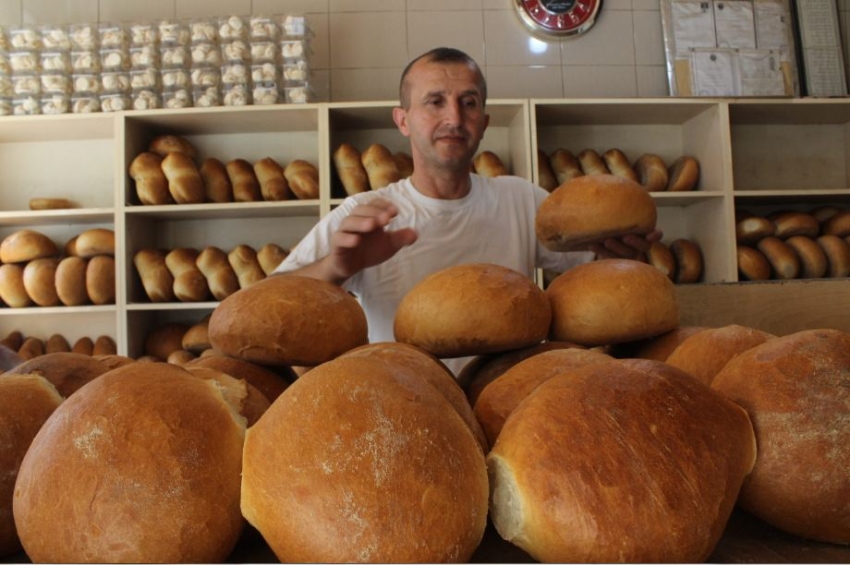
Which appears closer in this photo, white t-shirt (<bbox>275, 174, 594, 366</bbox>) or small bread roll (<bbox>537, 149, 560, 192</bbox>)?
white t-shirt (<bbox>275, 174, 594, 366</bbox>)

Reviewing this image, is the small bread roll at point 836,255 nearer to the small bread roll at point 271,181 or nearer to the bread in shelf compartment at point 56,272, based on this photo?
the small bread roll at point 271,181

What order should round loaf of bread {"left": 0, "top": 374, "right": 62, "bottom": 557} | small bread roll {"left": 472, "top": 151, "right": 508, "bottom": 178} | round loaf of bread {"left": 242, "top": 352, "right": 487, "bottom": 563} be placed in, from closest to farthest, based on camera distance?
round loaf of bread {"left": 242, "top": 352, "right": 487, "bottom": 563}
round loaf of bread {"left": 0, "top": 374, "right": 62, "bottom": 557}
small bread roll {"left": 472, "top": 151, "right": 508, "bottom": 178}

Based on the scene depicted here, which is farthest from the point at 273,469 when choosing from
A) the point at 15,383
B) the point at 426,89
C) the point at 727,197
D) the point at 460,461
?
the point at 727,197

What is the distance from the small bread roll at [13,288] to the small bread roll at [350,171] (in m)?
1.81

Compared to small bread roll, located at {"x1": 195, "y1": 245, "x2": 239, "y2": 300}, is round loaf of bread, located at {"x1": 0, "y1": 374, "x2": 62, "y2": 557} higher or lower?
lower

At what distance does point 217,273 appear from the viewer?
3.28 m

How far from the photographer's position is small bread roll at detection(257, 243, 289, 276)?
3.31 meters

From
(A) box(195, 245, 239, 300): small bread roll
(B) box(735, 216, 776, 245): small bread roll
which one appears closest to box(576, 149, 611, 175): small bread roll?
(B) box(735, 216, 776, 245): small bread roll

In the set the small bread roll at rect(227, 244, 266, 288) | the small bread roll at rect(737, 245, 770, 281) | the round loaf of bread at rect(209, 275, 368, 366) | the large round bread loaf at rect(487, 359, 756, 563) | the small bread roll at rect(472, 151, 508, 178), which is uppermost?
the small bread roll at rect(472, 151, 508, 178)

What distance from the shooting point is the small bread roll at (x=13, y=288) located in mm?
3309

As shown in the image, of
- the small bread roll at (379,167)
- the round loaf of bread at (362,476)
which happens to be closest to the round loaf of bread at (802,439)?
the round loaf of bread at (362,476)

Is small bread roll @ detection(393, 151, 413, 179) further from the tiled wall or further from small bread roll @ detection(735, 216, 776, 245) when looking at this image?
small bread roll @ detection(735, 216, 776, 245)

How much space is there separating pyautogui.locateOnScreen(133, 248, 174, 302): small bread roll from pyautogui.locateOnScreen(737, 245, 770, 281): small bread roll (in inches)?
119

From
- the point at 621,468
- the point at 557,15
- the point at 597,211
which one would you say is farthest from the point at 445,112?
the point at 557,15
